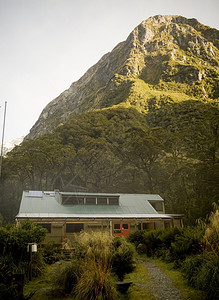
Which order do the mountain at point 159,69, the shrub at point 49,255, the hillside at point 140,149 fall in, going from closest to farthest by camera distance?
1. the shrub at point 49,255
2. the hillside at point 140,149
3. the mountain at point 159,69

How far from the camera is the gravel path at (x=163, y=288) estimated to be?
6.79 meters

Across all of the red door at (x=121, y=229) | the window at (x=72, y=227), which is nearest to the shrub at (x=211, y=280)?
the red door at (x=121, y=229)

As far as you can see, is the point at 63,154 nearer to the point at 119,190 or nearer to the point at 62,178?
the point at 62,178

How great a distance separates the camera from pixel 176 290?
7262 mm

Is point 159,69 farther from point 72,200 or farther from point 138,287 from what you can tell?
point 138,287

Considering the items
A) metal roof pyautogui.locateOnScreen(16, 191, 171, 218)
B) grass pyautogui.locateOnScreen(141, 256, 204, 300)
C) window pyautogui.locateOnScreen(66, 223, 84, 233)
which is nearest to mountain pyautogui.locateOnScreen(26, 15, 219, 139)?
metal roof pyautogui.locateOnScreen(16, 191, 171, 218)

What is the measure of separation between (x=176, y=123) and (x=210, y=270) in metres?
52.3

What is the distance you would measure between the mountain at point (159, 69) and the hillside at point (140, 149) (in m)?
0.45

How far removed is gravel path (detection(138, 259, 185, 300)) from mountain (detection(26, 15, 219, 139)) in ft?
192

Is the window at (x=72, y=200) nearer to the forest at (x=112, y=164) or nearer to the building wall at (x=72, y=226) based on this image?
the building wall at (x=72, y=226)

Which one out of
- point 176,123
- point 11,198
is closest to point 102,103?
point 176,123

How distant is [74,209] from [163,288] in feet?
52.9

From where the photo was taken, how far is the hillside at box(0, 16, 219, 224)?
33938 mm

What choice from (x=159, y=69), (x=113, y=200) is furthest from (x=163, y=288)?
(x=159, y=69)
